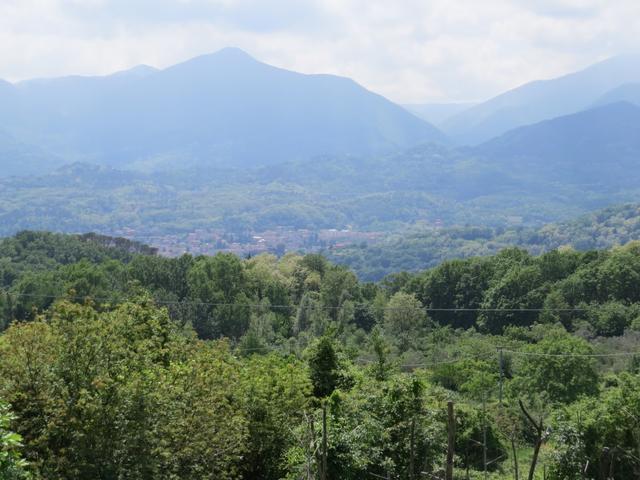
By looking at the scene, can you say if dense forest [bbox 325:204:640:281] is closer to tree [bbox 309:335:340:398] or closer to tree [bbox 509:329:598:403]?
tree [bbox 509:329:598:403]

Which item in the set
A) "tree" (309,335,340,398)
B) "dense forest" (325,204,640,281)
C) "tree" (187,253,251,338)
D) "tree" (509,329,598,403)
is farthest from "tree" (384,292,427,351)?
"dense forest" (325,204,640,281)

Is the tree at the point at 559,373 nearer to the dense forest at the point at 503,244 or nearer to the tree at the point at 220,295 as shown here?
the tree at the point at 220,295

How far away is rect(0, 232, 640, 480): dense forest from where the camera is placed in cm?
1266

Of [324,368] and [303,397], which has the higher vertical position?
[303,397]

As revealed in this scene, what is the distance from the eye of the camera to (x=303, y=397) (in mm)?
18422

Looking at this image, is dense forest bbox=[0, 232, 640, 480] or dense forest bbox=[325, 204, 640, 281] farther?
dense forest bbox=[325, 204, 640, 281]

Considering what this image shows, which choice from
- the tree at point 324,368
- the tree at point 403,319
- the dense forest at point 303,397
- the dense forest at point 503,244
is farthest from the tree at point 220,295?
the dense forest at point 503,244

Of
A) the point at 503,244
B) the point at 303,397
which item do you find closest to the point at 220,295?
the point at 303,397

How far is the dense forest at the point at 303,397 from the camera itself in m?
12.7

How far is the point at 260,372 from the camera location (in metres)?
18.8

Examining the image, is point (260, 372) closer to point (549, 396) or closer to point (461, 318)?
point (549, 396)

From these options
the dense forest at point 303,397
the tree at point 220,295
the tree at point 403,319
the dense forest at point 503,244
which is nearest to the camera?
A: the dense forest at point 303,397

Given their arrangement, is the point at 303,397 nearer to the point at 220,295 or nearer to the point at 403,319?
the point at 403,319

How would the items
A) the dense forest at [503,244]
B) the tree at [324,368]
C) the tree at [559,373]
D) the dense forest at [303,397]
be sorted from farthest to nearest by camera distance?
the dense forest at [503,244] < the tree at [559,373] < the tree at [324,368] < the dense forest at [303,397]
